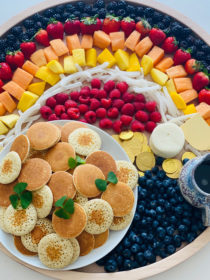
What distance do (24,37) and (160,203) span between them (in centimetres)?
122

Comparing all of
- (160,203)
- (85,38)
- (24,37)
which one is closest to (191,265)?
(160,203)

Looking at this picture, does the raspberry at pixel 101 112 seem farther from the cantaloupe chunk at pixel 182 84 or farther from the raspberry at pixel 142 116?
the cantaloupe chunk at pixel 182 84

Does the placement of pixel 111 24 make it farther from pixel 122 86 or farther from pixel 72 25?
pixel 122 86

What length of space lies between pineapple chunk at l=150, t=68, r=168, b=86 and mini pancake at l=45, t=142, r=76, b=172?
66cm

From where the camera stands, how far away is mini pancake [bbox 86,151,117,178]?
149cm

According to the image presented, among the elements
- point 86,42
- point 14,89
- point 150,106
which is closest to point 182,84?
point 150,106

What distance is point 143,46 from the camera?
1838mm

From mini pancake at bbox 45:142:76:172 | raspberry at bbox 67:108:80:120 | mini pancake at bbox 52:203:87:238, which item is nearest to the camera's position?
mini pancake at bbox 52:203:87:238

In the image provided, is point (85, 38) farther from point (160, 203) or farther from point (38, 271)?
point (38, 271)

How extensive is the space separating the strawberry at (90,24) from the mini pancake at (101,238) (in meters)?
1.13

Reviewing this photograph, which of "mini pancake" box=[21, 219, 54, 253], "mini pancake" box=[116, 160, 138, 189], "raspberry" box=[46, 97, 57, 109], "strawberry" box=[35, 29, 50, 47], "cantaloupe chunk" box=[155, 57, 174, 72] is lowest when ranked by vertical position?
"mini pancake" box=[21, 219, 54, 253]

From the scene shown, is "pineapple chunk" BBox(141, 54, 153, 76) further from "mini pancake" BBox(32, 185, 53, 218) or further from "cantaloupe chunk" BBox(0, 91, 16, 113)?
"mini pancake" BBox(32, 185, 53, 218)

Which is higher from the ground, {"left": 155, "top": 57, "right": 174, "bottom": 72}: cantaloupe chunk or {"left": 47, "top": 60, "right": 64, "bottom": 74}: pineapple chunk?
{"left": 47, "top": 60, "right": 64, "bottom": 74}: pineapple chunk

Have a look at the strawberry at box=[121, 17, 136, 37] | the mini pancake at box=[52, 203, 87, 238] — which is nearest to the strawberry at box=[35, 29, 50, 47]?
the strawberry at box=[121, 17, 136, 37]
